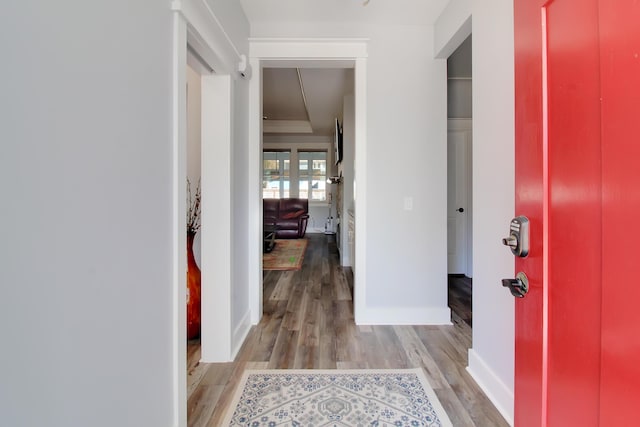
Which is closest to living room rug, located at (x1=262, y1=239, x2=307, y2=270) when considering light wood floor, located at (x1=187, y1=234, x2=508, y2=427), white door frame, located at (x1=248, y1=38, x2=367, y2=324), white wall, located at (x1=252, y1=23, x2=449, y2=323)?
light wood floor, located at (x1=187, y1=234, x2=508, y2=427)

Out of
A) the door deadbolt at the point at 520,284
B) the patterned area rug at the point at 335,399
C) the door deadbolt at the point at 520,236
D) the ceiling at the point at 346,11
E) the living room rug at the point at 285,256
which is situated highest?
the ceiling at the point at 346,11

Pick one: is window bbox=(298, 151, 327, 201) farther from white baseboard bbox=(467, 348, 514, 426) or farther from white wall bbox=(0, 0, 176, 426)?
white wall bbox=(0, 0, 176, 426)

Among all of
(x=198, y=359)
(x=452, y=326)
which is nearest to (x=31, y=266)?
(x=198, y=359)

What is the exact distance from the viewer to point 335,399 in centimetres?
157

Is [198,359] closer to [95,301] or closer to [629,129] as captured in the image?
[95,301]

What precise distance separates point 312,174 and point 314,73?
4.46 m

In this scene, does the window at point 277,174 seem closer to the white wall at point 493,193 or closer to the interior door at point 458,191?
the interior door at point 458,191

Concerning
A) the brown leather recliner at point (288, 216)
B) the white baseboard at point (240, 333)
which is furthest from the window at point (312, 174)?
the white baseboard at point (240, 333)

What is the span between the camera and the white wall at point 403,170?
2.49 metres

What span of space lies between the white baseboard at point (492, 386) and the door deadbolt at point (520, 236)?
3.46ft

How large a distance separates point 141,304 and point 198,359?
1.20 meters

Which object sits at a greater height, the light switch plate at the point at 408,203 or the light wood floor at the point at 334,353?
the light switch plate at the point at 408,203

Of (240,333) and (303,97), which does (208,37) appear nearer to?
(240,333)

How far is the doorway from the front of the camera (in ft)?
12.1
